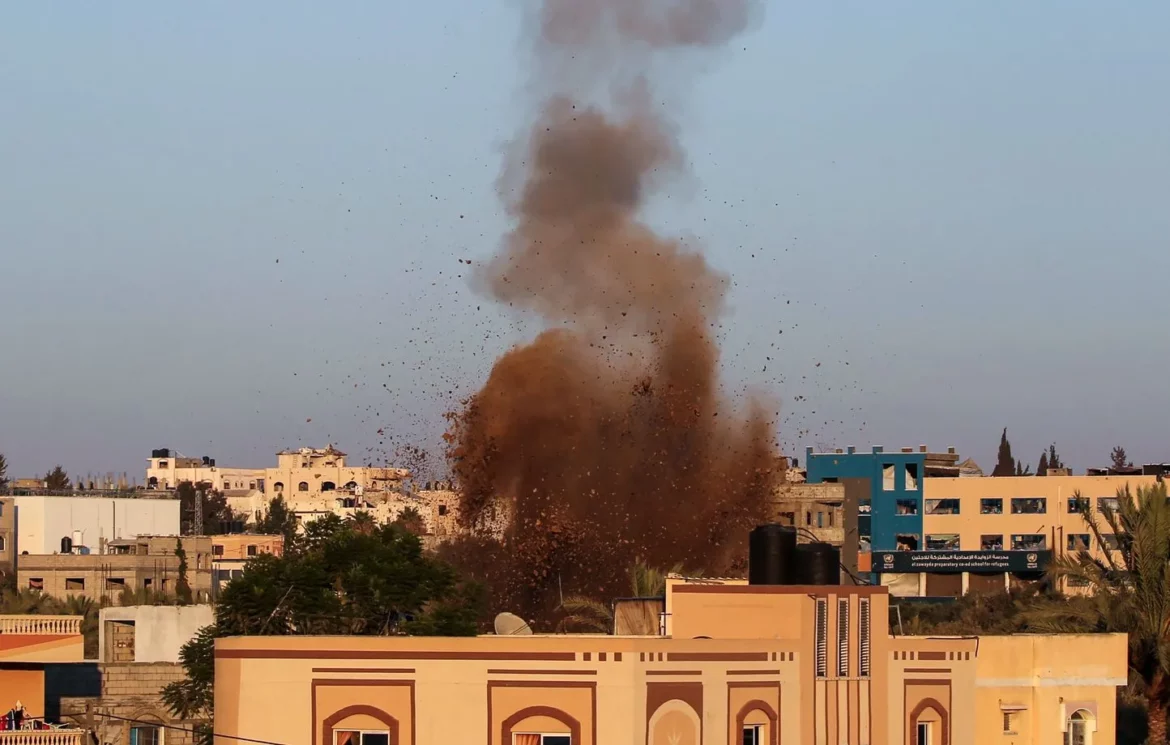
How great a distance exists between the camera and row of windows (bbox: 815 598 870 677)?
33344 mm

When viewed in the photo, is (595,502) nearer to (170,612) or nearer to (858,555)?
(170,612)

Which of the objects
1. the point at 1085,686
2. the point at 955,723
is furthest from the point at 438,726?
the point at 1085,686

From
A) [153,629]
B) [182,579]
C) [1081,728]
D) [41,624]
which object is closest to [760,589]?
[1081,728]

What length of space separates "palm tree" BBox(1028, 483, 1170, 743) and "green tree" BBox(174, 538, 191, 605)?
43.3 metres

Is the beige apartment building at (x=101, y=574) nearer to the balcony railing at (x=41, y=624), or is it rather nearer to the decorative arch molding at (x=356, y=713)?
the balcony railing at (x=41, y=624)

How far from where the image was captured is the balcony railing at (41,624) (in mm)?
47000

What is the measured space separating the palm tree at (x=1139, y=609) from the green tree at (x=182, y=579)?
43.3 metres

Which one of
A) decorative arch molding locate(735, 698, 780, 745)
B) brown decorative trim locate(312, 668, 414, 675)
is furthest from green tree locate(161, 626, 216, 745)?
decorative arch molding locate(735, 698, 780, 745)

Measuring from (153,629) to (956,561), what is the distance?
2563 inches

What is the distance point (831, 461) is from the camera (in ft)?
401

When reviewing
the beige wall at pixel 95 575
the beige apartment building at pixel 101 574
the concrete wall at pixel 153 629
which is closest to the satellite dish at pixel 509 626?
the concrete wall at pixel 153 629

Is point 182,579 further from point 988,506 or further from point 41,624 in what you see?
point 988,506

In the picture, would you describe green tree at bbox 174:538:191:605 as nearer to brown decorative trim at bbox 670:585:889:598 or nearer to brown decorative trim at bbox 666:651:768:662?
brown decorative trim at bbox 670:585:889:598

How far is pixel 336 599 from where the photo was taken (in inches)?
2052
